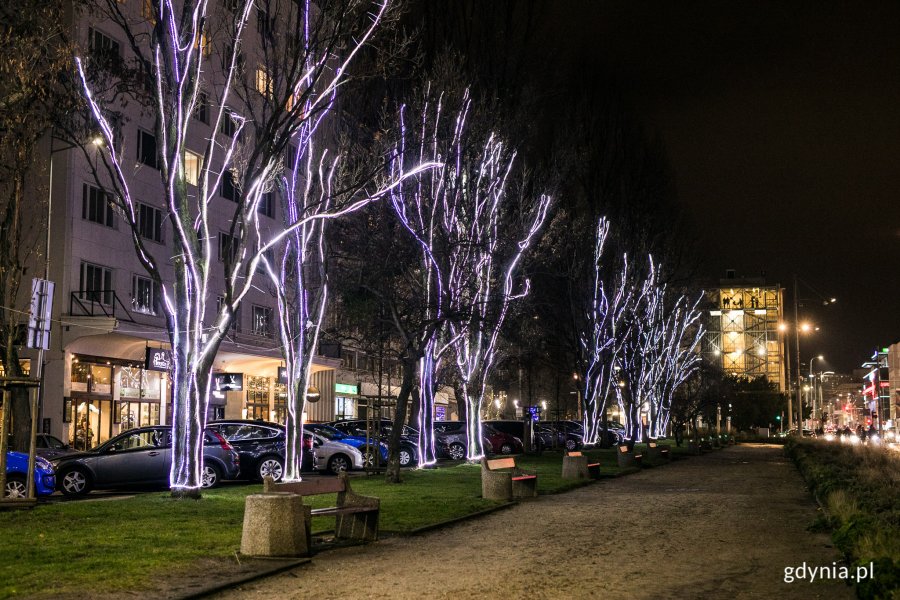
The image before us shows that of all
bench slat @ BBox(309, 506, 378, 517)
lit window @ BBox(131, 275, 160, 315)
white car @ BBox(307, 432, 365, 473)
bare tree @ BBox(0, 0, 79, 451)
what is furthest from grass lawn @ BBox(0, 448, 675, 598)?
lit window @ BBox(131, 275, 160, 315)

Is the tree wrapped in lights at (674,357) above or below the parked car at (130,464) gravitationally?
above

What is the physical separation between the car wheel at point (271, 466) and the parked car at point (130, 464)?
198cm

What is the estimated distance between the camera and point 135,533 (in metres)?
13.7

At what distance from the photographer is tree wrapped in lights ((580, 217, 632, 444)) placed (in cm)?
4738

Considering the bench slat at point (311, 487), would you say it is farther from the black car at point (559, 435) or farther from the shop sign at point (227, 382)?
the black car at point (559, 435)

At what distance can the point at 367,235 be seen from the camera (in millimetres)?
32156

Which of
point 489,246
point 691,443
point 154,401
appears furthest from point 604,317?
point 154,401

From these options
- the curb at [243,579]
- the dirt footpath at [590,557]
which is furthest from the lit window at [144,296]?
the curb at [243,579]

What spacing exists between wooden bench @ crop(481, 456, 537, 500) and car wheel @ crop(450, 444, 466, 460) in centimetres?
2108

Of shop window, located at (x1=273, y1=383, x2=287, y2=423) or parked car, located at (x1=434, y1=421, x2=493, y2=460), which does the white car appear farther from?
shop window, located at (x1=273, y1=383, x2=287, y2=423)

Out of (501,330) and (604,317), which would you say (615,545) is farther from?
(604,317)

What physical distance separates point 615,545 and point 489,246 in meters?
20.1

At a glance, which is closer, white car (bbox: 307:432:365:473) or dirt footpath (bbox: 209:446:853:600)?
dirt footpath (bbox: 209:446:853:600)

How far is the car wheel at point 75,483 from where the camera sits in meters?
23.2
